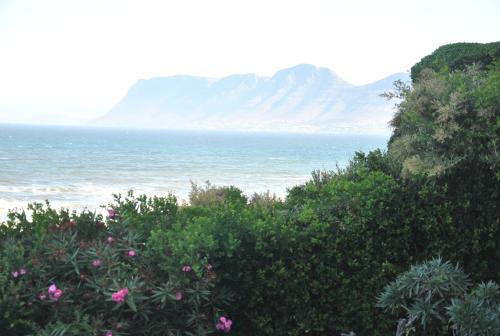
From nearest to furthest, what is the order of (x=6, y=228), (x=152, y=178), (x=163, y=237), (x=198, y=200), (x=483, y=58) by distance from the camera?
(x=163, y=237) → (x=6, y=228) → (x=483, y=58) → (x=198, y=200) → (x=152, y=178)

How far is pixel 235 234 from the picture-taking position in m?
5.07

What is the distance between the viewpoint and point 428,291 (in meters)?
5.03

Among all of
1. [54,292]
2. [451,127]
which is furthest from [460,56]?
[54,292]

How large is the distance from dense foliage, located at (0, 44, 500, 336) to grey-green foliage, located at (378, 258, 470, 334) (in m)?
0.02

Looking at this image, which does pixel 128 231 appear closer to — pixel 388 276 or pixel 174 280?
pixel 174 280

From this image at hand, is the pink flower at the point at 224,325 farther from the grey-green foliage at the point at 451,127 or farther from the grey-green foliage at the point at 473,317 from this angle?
the grey-green foliage at the point at 451,127

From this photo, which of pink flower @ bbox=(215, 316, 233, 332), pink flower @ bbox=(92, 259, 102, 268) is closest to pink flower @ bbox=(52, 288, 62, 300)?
pink flower @ bbox=(92, 259, 102, 268)

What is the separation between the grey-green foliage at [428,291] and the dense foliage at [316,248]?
0.02 meters

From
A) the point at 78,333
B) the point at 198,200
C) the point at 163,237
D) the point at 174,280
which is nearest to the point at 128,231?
the point at 163,237

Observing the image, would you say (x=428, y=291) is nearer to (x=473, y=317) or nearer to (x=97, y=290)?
(x=473, y=317)

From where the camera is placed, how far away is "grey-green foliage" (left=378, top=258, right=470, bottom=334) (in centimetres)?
498

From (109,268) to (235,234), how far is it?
1154 mm

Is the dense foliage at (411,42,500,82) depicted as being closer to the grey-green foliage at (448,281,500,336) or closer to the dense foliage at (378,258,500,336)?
the dense foliage at (378,258,500,336)

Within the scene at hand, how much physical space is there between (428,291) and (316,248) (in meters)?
1.08
